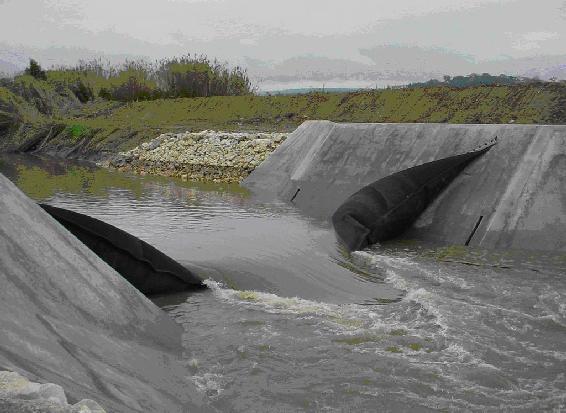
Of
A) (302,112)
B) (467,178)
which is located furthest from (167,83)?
(467,178)

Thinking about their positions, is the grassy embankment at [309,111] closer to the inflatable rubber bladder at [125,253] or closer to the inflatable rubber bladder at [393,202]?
the inflatable rubber bladder at [393,202]

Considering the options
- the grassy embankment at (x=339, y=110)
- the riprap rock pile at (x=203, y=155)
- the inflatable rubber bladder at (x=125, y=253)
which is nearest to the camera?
the inflatable rubber bladder at (x=125, y=253)

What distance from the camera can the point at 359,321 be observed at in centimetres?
734

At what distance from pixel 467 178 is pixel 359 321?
25.1 ft

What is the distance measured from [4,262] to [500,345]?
519cm

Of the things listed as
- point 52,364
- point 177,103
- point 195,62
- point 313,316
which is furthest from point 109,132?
point 195,62

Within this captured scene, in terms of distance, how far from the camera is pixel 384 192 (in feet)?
44.2

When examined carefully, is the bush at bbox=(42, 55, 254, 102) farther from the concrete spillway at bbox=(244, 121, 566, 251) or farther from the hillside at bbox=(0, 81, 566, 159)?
the concrete spillway at bbox=(244, 121, 566, 251)

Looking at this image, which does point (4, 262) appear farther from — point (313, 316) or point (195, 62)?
point (195, 62)

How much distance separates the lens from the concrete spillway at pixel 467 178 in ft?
40.5

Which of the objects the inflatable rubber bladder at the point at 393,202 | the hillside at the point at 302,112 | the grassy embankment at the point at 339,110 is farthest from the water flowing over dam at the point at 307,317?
the grassy embankment at the point at 339,110

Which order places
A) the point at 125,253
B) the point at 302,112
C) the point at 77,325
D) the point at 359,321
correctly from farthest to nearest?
the point at 302,112
the point at 125,253
the point at 359,321
the point at 77,325

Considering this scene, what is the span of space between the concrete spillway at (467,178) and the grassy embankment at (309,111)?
67.3 feet

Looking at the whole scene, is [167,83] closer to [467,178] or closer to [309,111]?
[309,111]
